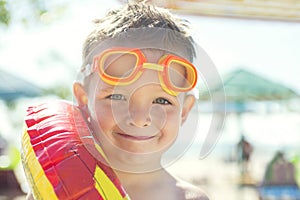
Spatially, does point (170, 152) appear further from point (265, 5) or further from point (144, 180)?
point (265, 5)

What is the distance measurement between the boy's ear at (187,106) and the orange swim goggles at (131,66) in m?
0.12

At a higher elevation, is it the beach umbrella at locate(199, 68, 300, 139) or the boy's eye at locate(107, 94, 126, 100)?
the boy's eye at locate(107, 94, 126, 100)

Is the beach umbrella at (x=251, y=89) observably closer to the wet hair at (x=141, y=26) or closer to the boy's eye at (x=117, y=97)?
the wet hair at (x=141, y=26)

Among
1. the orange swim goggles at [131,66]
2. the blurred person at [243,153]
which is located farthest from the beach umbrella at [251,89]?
the orange swim goggles at [131,66]

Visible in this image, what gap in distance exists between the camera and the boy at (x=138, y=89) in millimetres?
1745

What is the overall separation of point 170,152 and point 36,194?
1.56 ft

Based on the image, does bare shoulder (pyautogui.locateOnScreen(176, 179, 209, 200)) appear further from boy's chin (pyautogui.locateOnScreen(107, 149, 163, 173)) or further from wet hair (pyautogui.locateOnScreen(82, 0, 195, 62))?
wet hair (pyautogui.locateOnScreen(82, 0, 195, 62))

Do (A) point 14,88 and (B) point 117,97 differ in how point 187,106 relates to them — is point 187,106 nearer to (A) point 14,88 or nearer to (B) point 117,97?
(B) point 117,97

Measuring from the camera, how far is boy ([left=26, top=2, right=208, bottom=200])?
175cm

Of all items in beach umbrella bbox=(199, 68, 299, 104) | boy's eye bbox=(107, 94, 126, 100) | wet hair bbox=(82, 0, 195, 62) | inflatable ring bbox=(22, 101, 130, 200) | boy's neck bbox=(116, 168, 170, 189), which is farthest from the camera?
beach umbrella bbox=(199, 68, 299, 104)

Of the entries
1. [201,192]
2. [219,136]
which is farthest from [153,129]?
[201,192]

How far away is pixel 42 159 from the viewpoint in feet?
5.70

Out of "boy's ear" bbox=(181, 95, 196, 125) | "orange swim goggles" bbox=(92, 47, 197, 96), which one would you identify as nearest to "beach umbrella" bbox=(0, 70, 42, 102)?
"boy's ear" bbox=(181, 95, 196, 125)

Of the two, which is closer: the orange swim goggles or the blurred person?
the orange swim goggles
